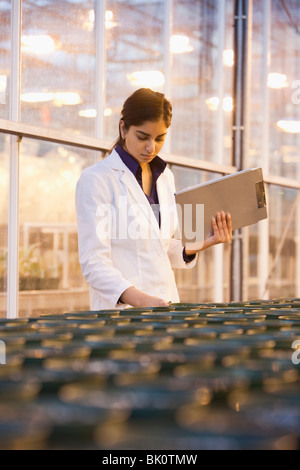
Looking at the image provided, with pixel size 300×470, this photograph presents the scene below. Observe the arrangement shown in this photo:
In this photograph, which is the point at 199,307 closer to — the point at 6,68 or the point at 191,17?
the point at 6,68

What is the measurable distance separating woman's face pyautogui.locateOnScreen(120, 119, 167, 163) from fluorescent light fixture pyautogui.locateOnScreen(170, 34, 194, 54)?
4433mm

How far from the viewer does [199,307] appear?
126 centimetres

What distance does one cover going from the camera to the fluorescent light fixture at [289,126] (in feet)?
30.0

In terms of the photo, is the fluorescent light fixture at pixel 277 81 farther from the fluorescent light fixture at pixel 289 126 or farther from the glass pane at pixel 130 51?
the glass pane at pixel 130 51

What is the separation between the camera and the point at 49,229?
5227mm

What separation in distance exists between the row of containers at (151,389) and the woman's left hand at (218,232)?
188 cm

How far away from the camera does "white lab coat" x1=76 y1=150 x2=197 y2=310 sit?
2311 millimetres

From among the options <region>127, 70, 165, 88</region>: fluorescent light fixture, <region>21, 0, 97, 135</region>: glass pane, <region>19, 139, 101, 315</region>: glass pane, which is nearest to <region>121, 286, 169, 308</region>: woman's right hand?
<region>19, 139, 101, 315</region>: glass pane

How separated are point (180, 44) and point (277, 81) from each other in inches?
93.2

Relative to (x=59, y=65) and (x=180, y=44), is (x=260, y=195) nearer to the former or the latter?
(x=59, y=65)

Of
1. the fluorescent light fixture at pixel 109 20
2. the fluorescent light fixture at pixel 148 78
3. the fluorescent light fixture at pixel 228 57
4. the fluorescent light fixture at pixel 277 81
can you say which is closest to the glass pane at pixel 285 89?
the fluorescent light fixture at pixel 277 81

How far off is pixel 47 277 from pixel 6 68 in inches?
53.1

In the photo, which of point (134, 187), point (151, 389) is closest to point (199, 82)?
point (134, 187)

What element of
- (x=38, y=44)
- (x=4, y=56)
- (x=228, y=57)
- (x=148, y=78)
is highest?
(x=228, y=57)
